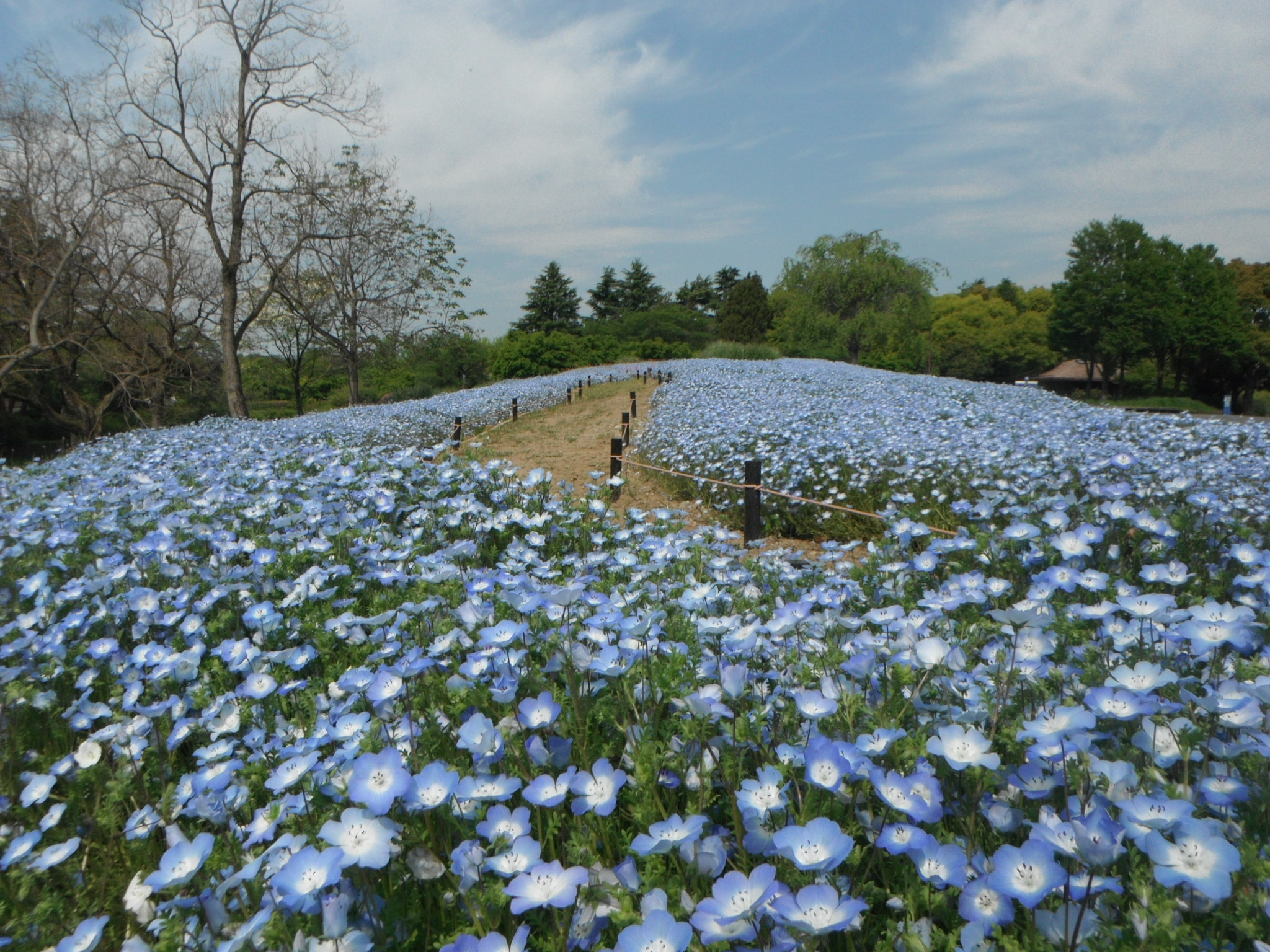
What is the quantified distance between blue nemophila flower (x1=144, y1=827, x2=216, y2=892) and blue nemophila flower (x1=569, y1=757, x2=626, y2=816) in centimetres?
69

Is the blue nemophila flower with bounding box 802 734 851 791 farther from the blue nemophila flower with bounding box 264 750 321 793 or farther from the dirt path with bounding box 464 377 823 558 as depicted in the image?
the dirt path with bounding box 464 377 823 558

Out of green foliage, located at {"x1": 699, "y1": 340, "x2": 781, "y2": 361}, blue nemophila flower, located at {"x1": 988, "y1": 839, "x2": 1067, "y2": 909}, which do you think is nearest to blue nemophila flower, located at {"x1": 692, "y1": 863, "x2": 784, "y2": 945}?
blue nemophila flower, located at {"x1": 988, "y1": 839, "x2": 1067, "y2": 909}

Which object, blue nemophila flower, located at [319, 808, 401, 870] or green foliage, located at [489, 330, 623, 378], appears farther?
green foliage, located at [489, 330, 623, 378]

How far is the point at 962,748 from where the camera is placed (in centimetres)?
144

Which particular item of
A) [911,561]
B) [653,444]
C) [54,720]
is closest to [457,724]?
[54,720]

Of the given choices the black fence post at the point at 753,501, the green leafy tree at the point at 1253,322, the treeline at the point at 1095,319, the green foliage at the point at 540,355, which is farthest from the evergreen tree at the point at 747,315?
the black fence post at the point at 753,501

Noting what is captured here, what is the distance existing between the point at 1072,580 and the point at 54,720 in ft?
11.6

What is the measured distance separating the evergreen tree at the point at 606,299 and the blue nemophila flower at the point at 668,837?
67.5m

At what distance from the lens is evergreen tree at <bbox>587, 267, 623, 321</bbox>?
67.8 meters

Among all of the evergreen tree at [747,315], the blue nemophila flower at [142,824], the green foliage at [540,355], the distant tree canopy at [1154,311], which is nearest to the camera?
the blue nemophila flower at [142,824]

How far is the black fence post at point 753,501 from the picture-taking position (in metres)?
6.46

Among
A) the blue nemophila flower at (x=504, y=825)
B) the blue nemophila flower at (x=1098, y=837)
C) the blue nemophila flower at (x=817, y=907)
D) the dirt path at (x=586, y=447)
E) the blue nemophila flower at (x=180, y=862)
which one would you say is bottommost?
the dirt path at (x=586, y=447)

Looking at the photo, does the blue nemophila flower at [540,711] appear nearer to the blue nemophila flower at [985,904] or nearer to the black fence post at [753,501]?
the blue nemophila flower at [985,904]

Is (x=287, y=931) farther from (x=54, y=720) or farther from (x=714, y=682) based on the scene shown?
(x=54, y=720)
